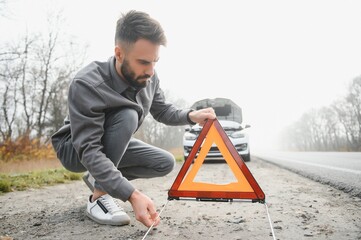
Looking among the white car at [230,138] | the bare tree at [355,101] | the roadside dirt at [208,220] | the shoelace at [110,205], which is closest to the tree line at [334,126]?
the bare tree at [355,101]

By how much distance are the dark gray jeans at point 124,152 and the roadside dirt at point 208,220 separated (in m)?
0.41

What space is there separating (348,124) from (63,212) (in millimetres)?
58969

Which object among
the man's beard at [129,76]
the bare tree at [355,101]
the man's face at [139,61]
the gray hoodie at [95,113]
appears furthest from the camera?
the bare tree at [355,101]

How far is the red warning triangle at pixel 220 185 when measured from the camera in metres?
2.03

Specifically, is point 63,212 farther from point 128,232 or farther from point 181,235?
point 181,235

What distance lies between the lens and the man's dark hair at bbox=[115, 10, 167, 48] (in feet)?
5.65

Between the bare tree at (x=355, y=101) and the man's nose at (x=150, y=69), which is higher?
the bare tree at (x=355, y=101)

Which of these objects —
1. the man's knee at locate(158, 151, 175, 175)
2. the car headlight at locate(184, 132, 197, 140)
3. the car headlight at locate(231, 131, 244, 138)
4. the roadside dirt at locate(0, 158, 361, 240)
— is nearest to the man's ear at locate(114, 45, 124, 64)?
the man's knee at locate(158, 151, 175, 175)

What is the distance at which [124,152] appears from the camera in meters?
2.23

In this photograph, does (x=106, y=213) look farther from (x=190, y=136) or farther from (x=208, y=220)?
(x=190, y=136)

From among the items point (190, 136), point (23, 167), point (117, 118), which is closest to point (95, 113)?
point (117, 118)

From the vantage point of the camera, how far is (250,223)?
83.0 inches

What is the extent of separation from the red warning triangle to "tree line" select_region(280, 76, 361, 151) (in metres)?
48.4

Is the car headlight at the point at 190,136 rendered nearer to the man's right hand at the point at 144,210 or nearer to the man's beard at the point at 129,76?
the man's beard at the point at 129,76
